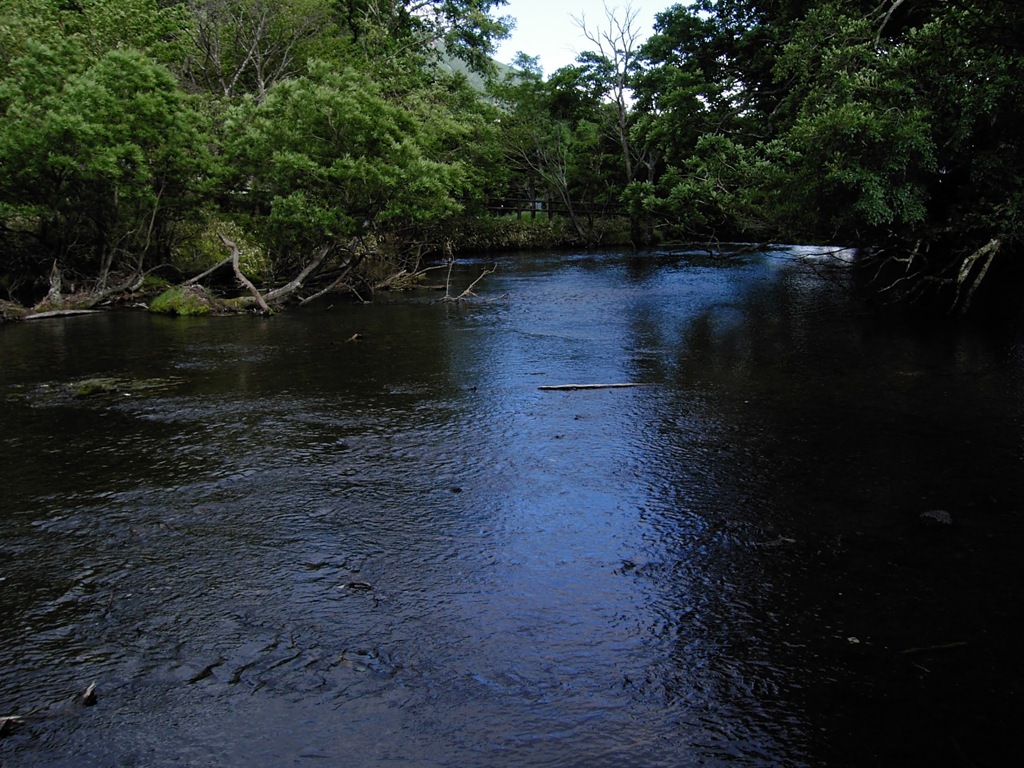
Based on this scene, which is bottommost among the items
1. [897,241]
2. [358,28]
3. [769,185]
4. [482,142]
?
[897,241]

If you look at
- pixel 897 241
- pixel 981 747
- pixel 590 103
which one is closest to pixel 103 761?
pixel 981 747

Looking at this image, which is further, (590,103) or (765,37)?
(590,103)

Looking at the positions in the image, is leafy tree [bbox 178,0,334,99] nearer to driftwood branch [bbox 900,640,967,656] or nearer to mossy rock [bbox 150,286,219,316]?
mossy rock [bbox 150,286,219,316]

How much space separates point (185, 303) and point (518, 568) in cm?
1416

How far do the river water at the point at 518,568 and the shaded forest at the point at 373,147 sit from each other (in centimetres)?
451

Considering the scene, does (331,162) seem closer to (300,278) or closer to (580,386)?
(300,278)

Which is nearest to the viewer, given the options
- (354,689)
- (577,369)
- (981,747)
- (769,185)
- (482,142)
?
(981,747)

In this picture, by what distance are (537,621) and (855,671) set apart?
4.83 ft

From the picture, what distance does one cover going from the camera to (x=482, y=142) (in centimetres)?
3544

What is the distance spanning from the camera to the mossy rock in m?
16.0

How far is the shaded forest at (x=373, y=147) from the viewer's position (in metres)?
11.7

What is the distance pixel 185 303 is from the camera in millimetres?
16141

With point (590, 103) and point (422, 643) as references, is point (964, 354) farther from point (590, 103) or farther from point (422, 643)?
point (590, 103)

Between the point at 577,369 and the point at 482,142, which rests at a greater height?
the point at 482,142
